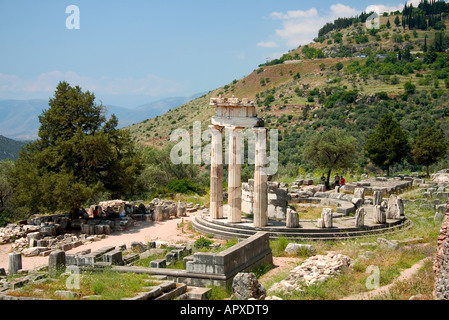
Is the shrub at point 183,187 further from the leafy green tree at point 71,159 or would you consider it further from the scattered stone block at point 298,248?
the scattered stone block at point 298,248

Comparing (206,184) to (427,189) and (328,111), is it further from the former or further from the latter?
(328,111)

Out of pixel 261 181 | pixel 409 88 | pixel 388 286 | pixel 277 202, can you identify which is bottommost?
pixel 388 286

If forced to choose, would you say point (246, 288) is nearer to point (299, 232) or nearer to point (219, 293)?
point (219, 293)

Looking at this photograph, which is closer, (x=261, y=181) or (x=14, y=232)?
(x=261, y=181)

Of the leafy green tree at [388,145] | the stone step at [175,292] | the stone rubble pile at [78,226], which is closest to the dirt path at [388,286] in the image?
the stone step at [175,292]

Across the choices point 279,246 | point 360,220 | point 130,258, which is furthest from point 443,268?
point 360,220

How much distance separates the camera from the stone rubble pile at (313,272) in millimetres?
12929

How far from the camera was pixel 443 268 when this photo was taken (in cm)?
999

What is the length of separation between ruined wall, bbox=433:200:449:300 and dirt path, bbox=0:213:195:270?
13.1 meters

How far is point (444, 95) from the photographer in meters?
64.9

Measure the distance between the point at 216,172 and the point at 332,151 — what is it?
61.3 feet

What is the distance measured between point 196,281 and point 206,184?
28795 mm

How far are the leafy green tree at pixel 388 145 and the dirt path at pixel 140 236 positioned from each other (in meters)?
23.1

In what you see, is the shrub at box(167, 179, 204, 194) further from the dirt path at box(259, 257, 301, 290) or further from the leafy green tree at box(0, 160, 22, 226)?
the dirt path at box(259, 257, 301, 290)
